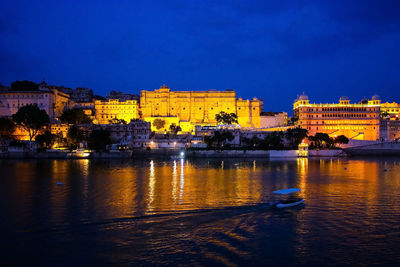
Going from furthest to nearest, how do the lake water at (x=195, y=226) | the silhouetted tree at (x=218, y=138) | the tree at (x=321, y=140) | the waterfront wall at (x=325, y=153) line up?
the silhouetted tree at (x=218, y=138) < the tree at (x=321, y=140) < the waterfront wall at (x=325, y=153) < the lake water at (x=195, y=226)

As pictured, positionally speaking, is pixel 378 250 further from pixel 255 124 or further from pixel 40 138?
pixel 255 124

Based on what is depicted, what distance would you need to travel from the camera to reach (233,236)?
14.9 metres

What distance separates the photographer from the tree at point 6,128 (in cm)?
7151

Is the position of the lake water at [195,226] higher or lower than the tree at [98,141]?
lower

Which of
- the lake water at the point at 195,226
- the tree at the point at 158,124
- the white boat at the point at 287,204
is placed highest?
the tree at the point at 158,124

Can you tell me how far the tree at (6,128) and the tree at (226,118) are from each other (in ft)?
162

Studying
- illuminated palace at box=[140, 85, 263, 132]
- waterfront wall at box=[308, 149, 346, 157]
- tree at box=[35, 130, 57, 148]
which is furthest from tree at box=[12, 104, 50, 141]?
waterfront wall at box=[308, 149, 346, 157]

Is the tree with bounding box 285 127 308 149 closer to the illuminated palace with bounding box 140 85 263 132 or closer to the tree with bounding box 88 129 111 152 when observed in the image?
the illuminated palace with bounding box 140 85 263 132

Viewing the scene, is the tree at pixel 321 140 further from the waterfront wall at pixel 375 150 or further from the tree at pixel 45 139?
the tree at pixel 45 139

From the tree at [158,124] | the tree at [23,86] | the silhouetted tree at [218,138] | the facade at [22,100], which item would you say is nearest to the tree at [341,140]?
the silhouetted tree at [218,138]

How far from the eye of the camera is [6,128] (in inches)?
2827

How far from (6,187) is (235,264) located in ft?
76.6

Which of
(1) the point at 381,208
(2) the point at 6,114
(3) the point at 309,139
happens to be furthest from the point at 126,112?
(1) the point at 381,208

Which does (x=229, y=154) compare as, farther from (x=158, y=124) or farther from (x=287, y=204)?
(x=287, y=204)
